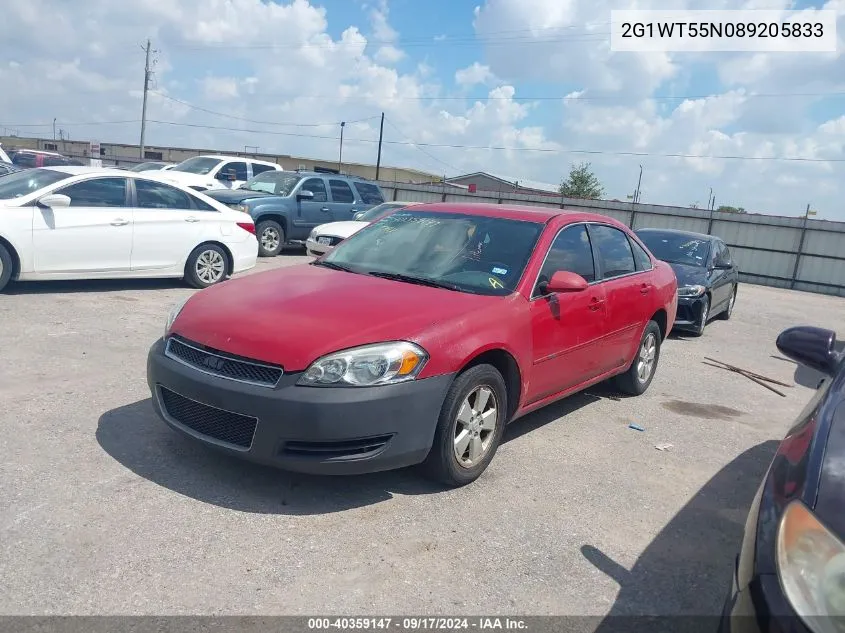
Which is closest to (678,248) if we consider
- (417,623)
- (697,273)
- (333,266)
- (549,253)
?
(697,273)

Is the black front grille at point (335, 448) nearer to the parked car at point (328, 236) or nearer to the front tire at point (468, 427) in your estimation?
the front tire at point (468, 427)

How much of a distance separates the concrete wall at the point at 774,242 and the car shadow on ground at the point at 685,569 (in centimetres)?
2010

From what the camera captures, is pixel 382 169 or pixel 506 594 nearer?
pixel 506 594

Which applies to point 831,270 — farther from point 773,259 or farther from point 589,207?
point 589,207

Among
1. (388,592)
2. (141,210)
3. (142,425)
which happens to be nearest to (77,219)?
(141,210)

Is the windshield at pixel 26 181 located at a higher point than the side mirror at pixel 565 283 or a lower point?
higher

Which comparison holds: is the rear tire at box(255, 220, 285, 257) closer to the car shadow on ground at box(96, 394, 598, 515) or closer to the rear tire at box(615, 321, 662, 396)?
the rear tire at box(615, 321, 662, 396)

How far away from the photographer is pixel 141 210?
349 inches

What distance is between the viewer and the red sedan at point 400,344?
3535mm

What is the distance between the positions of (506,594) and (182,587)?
1360mm

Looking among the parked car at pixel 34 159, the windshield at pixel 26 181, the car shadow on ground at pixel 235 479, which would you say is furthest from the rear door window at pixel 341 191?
the parked car at pixel 34 159

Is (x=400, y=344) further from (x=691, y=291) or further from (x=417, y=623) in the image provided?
(x=691, y=291)

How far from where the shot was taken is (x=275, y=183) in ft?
49.1

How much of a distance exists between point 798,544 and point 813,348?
1.69m
